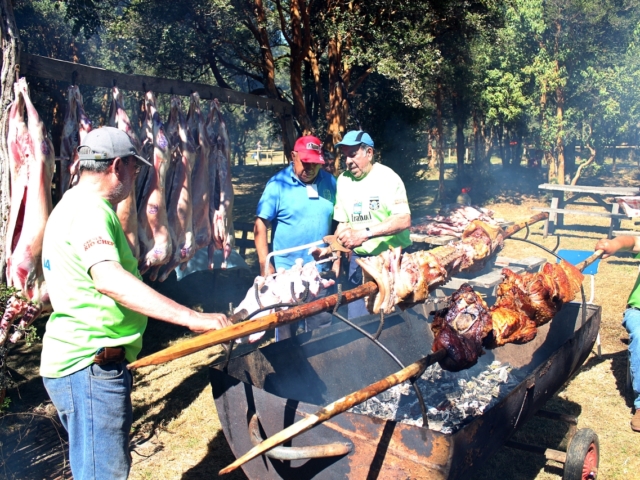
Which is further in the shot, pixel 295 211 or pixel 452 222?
pixel 452 222

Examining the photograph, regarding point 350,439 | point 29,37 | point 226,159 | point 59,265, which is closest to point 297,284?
point 350,439

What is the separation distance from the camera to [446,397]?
421cm

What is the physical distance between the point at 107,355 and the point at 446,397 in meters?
2.64

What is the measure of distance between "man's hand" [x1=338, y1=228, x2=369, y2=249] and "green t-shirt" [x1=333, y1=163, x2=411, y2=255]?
753 millimetres

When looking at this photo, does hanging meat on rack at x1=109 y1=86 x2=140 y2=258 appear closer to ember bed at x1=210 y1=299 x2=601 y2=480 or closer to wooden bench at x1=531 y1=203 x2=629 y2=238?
ember bed at x1=210 y1=299 x2=601 y2=480

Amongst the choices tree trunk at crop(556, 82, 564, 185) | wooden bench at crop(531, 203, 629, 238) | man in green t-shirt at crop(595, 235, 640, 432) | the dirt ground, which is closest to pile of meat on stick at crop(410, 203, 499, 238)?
wooden bench at crop(531, 203, 629, 238)

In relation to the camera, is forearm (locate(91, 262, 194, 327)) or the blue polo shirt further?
the blue polo shirt

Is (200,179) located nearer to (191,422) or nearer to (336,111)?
(191,422)

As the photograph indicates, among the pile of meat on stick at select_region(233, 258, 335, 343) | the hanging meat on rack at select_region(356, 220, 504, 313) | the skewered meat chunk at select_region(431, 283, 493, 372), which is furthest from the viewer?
the pile of meat on stick at select_region(233, 258, 335, 343)

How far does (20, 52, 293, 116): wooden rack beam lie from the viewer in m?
4.12

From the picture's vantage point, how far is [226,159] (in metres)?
5.91

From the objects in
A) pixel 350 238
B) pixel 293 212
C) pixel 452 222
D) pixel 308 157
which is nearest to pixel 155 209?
pixel 293 212

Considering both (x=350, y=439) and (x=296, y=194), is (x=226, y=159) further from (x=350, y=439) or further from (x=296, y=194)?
(x=350, y=439)

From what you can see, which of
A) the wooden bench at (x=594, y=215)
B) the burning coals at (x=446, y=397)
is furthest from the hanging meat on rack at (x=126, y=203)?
the wooden bench at (x=594, y=215)
